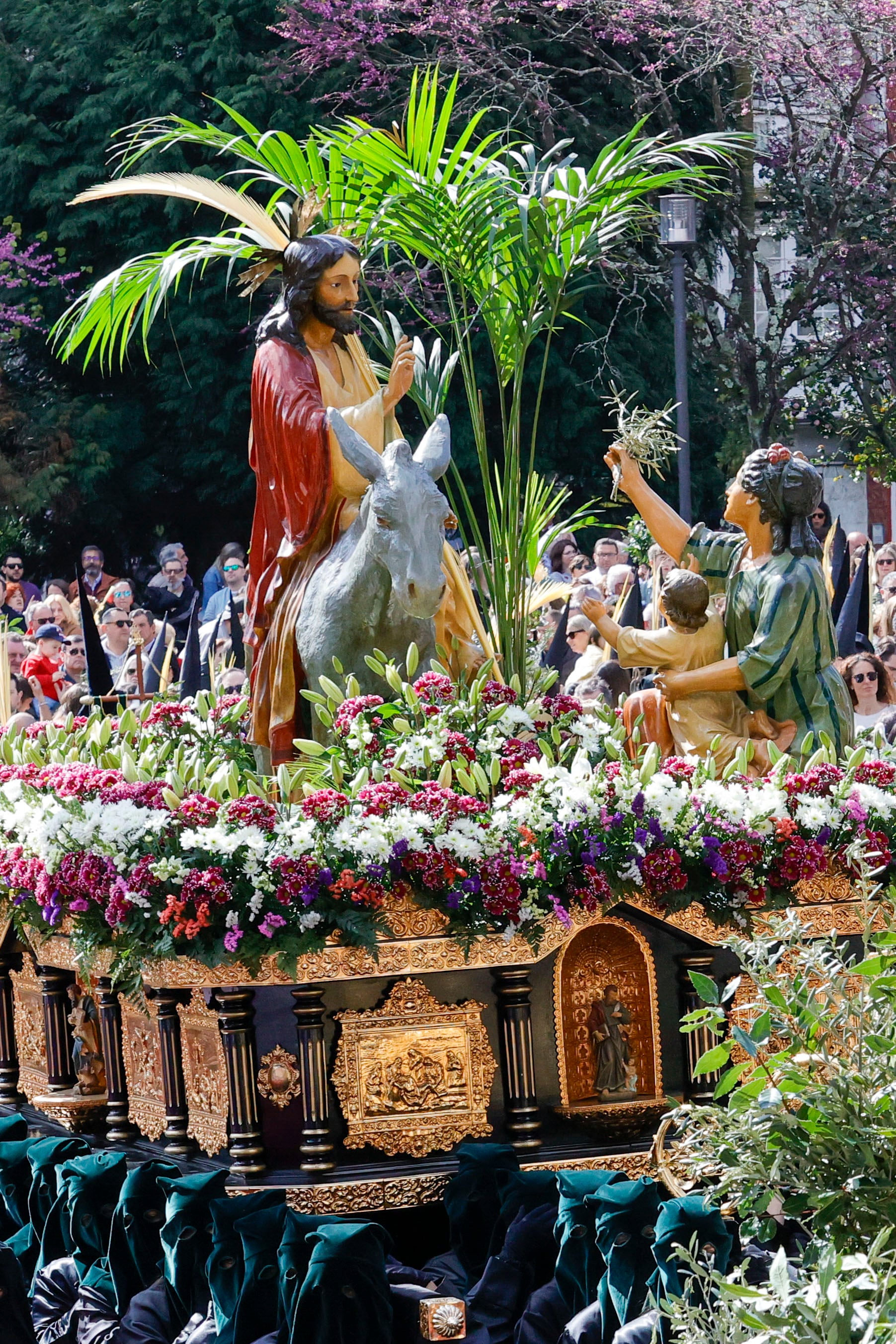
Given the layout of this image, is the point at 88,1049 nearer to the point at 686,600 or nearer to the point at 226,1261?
the point at 226,1261

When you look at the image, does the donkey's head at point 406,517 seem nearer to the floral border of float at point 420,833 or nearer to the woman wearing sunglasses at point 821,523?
the floral border of float at point 420,833

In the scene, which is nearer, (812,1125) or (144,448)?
(812,1125)

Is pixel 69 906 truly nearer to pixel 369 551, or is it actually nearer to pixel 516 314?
pixel 369 551

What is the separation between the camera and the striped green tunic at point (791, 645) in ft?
23.4

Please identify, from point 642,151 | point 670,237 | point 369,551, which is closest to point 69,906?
point 369,551

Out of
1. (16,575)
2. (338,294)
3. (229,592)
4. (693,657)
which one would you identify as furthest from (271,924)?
(16,575)

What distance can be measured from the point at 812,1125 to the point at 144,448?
1943 cm

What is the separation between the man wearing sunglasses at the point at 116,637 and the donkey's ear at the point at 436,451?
17.7 feet

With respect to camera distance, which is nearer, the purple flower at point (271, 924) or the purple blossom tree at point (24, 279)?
the purple flower at point (271, 924)

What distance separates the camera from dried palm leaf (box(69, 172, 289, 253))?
25.9 ft

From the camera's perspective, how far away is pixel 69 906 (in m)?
6.45

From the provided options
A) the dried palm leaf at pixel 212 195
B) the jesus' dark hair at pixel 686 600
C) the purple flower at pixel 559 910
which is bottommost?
the purple flower at pixel 559 910

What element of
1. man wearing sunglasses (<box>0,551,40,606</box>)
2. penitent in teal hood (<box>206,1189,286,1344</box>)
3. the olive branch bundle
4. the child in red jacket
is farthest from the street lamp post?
penitent in teal hood (<box>206,1189,286,1344</box>)

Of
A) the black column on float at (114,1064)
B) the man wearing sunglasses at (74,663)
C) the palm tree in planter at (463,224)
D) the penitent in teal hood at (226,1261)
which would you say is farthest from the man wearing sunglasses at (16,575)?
the penitent in teal hood at (226,1261)
